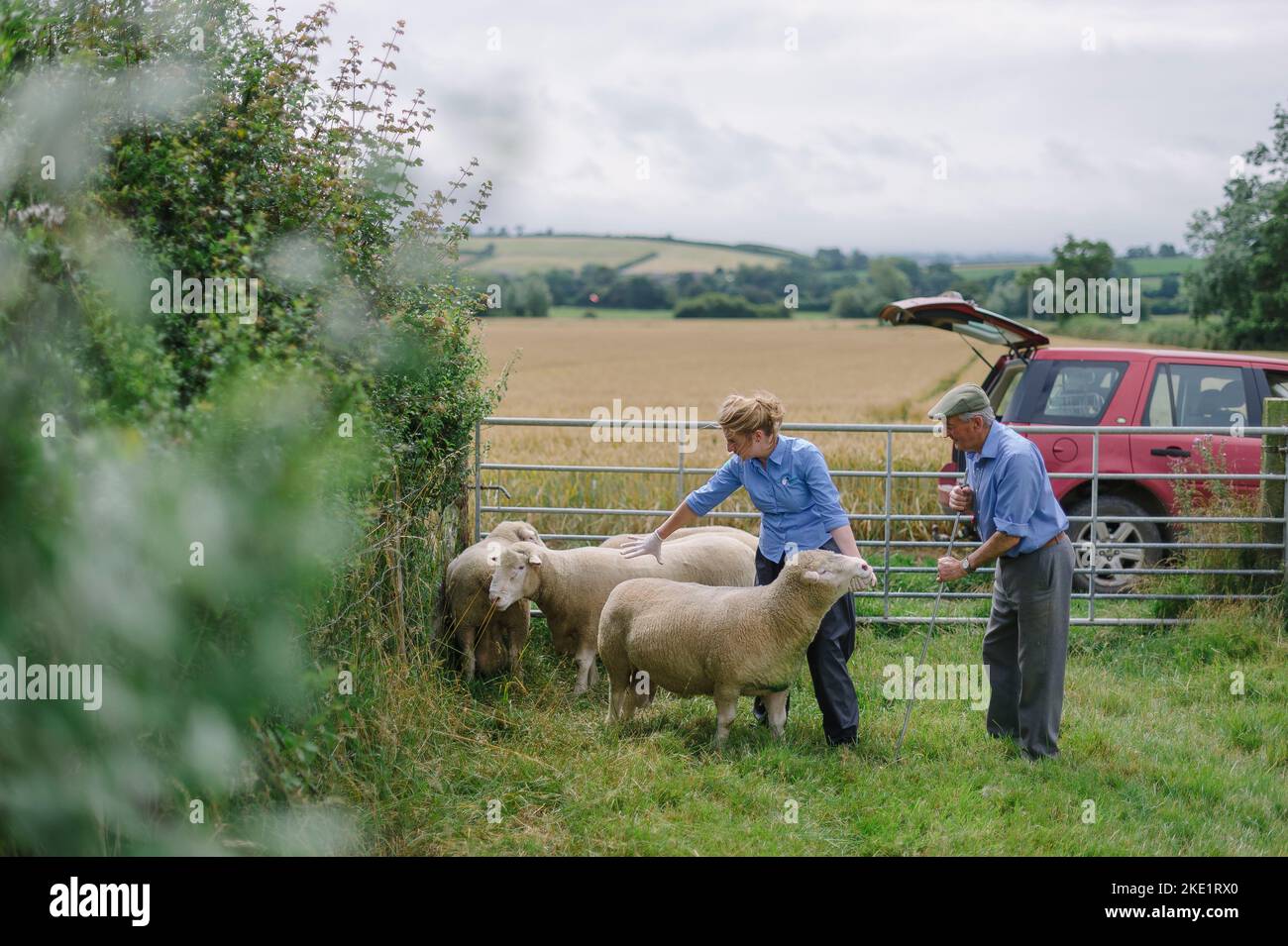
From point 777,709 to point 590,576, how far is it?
168cm

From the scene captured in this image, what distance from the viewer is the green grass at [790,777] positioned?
544 cm

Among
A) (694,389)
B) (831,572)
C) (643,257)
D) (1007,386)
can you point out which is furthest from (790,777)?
(643,257)

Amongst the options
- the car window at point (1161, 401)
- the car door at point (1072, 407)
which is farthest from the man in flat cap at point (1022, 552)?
the car window at point (1161, 401)

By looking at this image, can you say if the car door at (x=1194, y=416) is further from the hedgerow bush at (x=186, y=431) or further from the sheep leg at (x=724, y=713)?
the hedgerow bush at (x=186, y=431)

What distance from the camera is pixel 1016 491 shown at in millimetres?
6309

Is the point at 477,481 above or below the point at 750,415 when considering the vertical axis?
below

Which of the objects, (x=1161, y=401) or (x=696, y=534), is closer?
(x=696, y=534)

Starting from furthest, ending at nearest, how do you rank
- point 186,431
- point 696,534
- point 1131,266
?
point 1131,266
point 696,534
point 186,431

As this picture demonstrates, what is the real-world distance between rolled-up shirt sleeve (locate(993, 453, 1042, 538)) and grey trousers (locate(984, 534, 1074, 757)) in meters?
0.24

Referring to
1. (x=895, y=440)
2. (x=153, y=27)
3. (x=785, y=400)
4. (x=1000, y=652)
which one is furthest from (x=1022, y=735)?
(x=785, y=400)

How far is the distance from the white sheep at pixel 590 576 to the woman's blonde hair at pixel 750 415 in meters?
1.66

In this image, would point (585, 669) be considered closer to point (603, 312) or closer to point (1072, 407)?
point (1072, 407)

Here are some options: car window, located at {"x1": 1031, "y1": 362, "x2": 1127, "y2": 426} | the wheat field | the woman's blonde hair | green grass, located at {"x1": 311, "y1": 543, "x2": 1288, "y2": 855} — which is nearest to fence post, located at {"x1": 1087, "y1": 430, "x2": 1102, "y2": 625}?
car window, located at {"x1": 1031, "y1": 362, "x2": 1127, "y2": 426}

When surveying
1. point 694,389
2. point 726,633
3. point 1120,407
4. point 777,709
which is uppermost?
point 694,389
